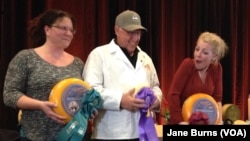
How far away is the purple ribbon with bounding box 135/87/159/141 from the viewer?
6.10 feet

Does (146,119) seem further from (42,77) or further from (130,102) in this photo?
(42,77)

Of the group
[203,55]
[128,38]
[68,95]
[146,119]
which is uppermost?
[128,38]

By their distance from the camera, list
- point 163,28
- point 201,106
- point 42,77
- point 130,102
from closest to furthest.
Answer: point 42,77, point 130,102, point 201,106, point 163,28

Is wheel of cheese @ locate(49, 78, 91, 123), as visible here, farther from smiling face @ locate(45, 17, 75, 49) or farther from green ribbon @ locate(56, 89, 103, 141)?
smiling face @ locate(45, 17, 75, 49)

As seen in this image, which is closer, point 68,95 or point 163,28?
point 68,95

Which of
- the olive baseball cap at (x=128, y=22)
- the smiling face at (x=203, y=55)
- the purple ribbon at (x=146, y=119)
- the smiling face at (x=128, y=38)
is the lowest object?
the purple ribbon at (x=146, y=119)

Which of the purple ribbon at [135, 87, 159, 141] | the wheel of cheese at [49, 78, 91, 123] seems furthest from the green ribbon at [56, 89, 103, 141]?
the purple ribbon at [135, 87, 159, 141]

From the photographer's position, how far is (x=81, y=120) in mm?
1729

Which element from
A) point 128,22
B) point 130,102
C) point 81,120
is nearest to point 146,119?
point 130,102

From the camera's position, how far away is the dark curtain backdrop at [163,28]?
10.7 feet

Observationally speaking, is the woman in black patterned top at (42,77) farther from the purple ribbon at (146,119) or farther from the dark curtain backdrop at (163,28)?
the dark curtain backdrop at (163,28)

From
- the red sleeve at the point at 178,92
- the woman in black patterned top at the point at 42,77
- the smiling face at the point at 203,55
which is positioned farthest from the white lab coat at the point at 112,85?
the smiling face at the point at 203,55

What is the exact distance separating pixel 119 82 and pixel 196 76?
0.52 m

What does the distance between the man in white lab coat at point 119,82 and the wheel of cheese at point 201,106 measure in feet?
0.76
